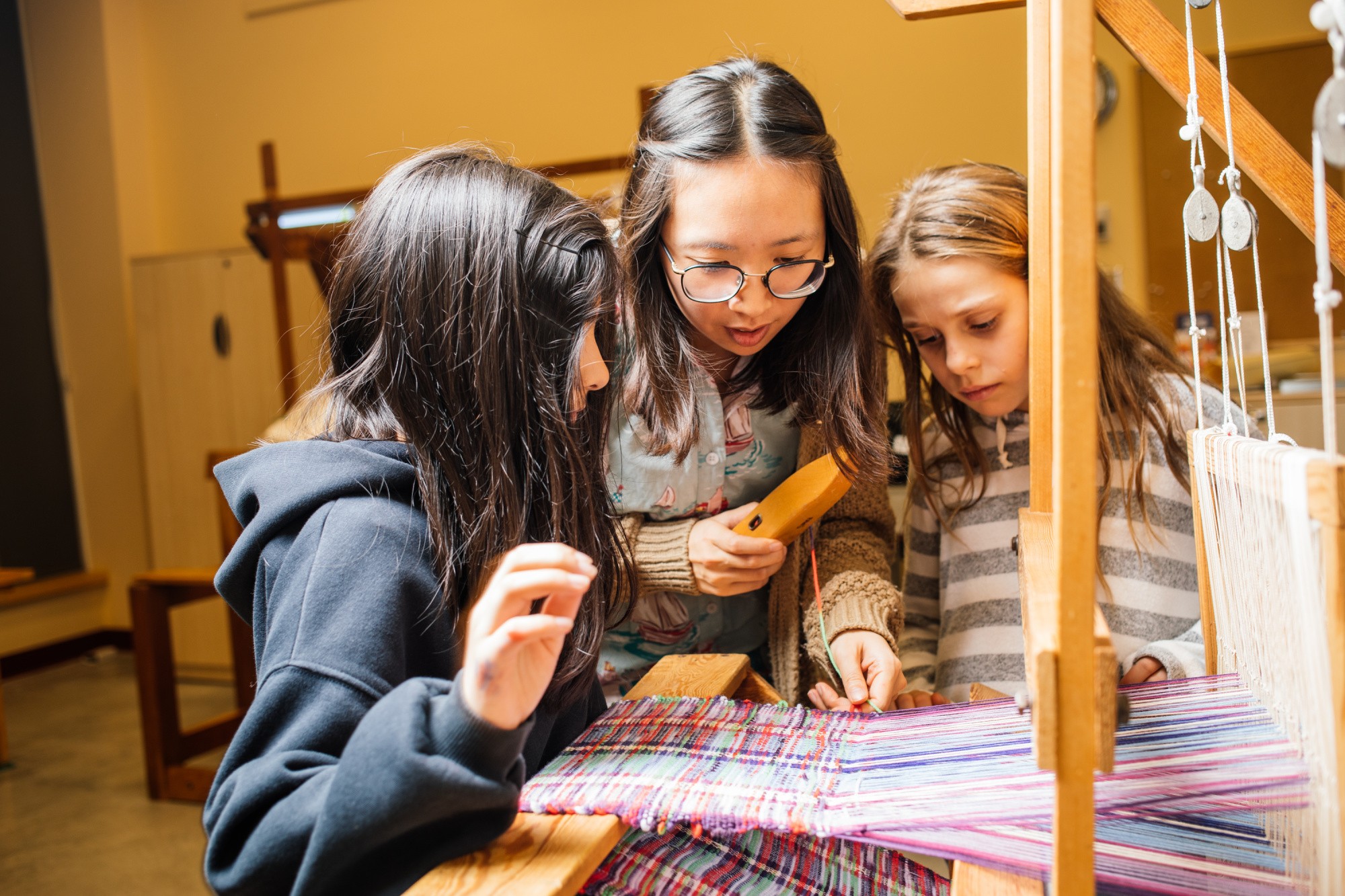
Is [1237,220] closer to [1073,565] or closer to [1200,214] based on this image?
[1200,214]

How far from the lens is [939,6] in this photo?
1.01m

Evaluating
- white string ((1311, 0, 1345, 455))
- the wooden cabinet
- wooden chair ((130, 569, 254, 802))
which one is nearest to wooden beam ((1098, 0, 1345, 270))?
white string ((1311, 0, 1345, 455))

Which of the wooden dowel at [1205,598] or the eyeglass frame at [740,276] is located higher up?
the eyeglass frame at [740,276]

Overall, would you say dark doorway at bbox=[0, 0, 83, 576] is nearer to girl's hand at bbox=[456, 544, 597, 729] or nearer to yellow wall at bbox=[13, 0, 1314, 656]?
yellow wall at bbox=[13, 0, 1314, 656]

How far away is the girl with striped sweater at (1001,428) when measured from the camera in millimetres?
1217

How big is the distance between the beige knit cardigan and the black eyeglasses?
9.5 inches

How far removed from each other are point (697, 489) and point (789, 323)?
26cm

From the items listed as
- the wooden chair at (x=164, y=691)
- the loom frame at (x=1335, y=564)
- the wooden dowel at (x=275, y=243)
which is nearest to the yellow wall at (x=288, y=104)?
the wooden dowel at (x=275, y=243)

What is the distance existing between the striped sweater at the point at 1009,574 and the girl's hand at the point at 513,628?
0.82 m

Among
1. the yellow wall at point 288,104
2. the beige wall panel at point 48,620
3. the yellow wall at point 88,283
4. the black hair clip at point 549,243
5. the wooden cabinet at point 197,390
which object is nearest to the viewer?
the black hair clip at point 549,243

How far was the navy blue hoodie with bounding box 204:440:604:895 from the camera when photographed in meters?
0.59

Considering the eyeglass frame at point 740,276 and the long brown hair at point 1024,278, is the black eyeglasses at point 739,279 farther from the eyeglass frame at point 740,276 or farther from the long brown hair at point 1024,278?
the long brown hair at point 1024,278

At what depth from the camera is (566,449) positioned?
0.85 meters

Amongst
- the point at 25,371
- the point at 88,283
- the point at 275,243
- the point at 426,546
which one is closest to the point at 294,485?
the point at 426,546
